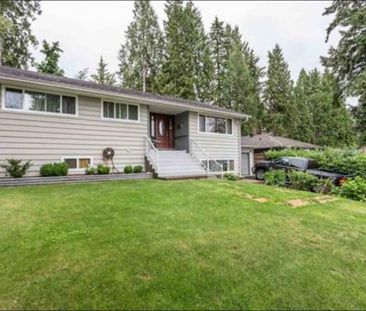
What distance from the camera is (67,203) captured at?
641cm

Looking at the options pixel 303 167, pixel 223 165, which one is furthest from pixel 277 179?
pixel 223 165

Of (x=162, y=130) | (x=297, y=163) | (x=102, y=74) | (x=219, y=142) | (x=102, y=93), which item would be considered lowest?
(x=297, y=163)

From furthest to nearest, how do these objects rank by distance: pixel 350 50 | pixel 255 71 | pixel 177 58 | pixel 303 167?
1. pixel 255 71
2. pixel 177 58
3. pixel 350 50
4. pixel 303 167

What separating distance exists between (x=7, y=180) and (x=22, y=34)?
17.6 meters

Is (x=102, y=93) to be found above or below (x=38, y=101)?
above

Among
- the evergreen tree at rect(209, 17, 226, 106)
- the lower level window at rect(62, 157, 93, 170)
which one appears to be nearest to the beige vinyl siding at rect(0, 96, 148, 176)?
the lower level window at rect(62, 157, 93, 170)

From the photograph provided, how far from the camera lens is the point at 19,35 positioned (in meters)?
21.2

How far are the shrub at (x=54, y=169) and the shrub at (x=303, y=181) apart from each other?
9358 mm

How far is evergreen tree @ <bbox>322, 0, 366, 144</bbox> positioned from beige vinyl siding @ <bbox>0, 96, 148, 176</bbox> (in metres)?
11.4

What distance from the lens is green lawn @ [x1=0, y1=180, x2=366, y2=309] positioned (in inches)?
118

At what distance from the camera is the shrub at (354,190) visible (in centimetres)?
1043

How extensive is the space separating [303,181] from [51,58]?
2183 centimetres

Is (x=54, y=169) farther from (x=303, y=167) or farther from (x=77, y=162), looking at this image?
(x=303, y=167)

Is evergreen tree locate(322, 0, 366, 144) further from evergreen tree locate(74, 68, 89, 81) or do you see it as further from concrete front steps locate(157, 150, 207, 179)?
evergreen tree locate(74, 68, 89, 81)
